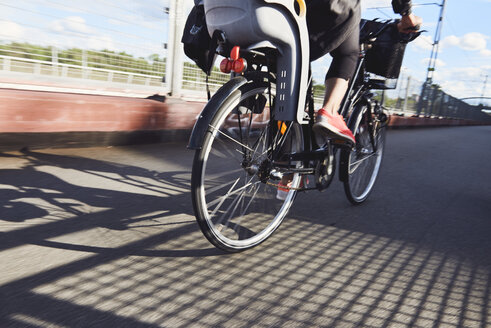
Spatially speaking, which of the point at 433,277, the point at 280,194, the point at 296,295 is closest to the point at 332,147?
the point at 280,194

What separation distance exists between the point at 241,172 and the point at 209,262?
0.60m

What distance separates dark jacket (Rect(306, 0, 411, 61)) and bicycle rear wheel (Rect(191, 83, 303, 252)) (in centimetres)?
37

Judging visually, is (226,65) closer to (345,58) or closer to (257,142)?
(257,142)

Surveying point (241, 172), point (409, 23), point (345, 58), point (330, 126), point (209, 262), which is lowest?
point (209, 262)

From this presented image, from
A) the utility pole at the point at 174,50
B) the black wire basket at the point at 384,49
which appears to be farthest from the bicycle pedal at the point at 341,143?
the utility pole at the point at 174,50

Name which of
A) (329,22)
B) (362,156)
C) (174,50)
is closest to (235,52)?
(329,22)

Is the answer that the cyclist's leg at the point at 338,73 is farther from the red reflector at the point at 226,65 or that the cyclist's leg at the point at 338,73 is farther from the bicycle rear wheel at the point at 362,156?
the red reflector at the point at 226,65

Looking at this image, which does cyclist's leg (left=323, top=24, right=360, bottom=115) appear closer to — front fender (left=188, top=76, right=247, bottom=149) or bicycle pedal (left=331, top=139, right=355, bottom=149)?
bicycle pedal (left=331, top=139, right=355, bottom=149)

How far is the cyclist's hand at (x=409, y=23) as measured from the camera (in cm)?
250

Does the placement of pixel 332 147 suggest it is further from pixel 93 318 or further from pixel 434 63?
pixel 434 63

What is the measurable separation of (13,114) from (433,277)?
3317mm

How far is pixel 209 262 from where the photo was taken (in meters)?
1.91

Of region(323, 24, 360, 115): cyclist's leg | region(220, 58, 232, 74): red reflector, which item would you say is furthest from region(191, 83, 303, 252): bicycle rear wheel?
region(323, 24, 360, 115): cyclist's leg

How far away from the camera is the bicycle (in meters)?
1.78
